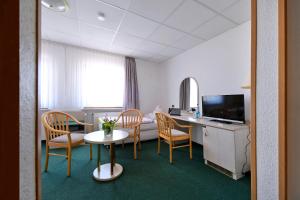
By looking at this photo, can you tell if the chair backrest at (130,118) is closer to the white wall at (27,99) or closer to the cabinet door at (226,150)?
the cabinet door at (226,150)

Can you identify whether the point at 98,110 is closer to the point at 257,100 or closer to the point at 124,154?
the point at 124,154

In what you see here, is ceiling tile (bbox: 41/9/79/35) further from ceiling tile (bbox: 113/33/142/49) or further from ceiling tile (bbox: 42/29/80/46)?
ceiling tile (bbox: 113/33/142/49)

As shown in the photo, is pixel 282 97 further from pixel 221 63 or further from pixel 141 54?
pixel 141 54

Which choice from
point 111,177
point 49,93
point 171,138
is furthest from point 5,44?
point 49,93

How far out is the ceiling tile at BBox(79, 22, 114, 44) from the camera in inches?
96.2

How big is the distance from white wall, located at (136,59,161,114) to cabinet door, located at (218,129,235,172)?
111 inches

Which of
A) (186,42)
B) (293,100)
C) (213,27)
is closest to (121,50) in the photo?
(186,42)

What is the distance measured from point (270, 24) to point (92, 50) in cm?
387

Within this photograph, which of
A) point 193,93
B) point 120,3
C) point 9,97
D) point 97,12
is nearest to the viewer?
point 9,97

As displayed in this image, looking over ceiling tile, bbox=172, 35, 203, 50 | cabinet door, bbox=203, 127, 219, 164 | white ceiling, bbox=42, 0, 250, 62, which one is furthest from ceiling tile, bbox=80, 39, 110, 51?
cabinet door, bbox=203, 127, 219, 164

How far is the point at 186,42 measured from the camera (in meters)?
2.92

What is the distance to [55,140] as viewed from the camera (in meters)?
1.89

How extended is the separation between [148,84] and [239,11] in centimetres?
304

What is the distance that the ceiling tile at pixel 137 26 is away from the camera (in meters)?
2.12
